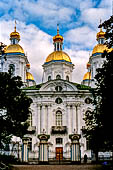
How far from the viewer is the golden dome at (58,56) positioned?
49.0 metres

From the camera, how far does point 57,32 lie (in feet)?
176

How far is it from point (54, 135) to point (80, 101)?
646 cm

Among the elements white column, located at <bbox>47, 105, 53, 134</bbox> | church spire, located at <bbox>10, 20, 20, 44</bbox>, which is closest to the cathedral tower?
church spire, located at <bbox>10, 20, 20, 44</bbox>

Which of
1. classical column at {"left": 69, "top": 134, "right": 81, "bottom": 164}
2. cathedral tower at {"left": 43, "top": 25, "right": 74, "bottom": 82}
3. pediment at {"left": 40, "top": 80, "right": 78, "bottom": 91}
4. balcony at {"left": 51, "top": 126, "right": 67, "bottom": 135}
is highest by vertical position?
cathedral tower at {"left": 43, "top": 25, "right": 74, "bottom": 82}

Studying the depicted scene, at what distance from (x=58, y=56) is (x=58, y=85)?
827 centimetres

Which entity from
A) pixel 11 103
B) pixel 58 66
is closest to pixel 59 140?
pixel 58 66

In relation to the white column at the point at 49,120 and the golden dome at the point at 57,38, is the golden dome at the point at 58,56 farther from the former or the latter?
the white column at the point at 49,120

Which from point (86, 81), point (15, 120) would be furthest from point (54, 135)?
point (86, 81)

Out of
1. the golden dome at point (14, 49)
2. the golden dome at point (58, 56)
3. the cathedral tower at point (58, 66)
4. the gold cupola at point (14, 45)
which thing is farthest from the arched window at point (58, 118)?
the golden dome at point (14, 49)

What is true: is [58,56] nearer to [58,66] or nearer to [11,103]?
[58,66]

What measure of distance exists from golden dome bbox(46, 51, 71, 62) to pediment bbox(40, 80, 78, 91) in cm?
758

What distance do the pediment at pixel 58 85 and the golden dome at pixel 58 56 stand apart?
7.58 meters

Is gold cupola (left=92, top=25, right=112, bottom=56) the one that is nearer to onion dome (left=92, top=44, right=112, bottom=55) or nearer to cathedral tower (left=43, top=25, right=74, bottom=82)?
onion dome (left=92, top=44, right=112, bottom=55)

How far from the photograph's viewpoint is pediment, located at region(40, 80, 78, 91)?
42344 mm
